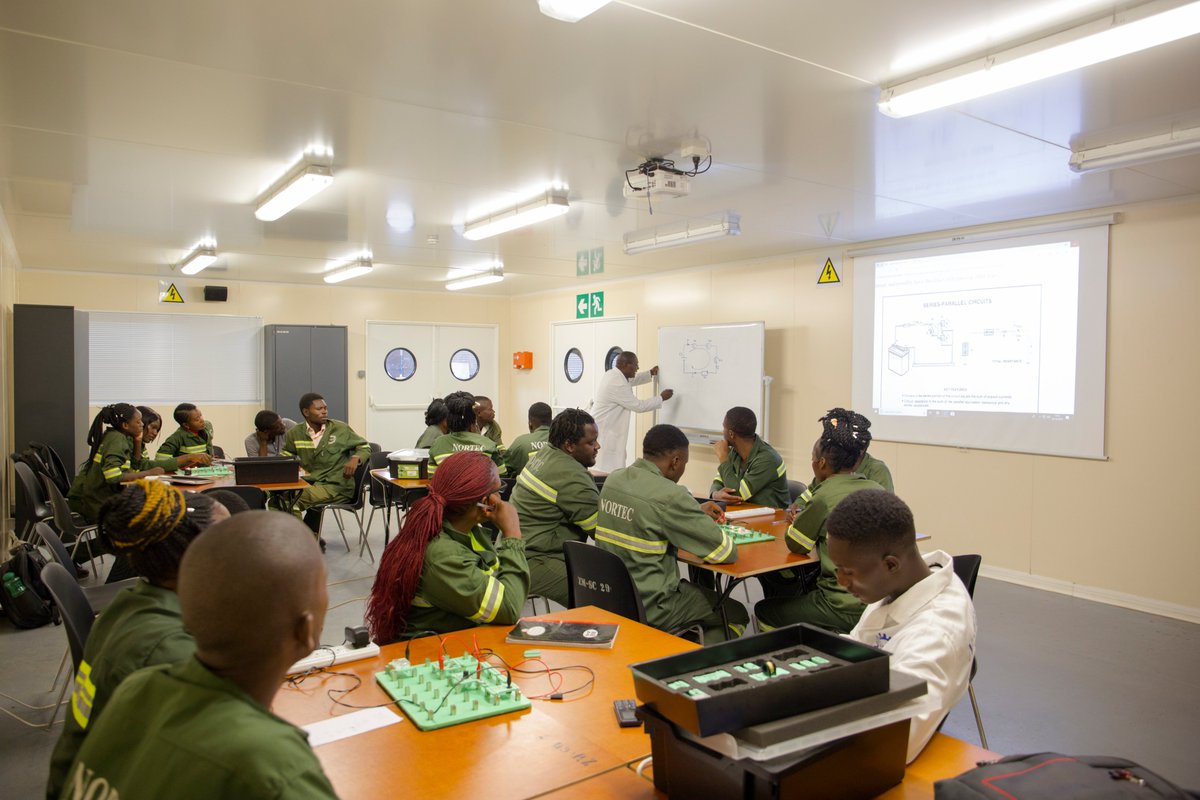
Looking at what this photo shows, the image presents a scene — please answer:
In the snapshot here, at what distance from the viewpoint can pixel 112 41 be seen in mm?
2811

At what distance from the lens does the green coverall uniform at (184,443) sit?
639 cm

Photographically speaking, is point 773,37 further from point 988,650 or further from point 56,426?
point 56,426

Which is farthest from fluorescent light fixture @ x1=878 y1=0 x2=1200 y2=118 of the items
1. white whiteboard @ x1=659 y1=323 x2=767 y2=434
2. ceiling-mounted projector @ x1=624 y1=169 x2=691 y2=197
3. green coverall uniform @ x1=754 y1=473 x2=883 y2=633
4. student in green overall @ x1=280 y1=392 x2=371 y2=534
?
student in green overall @ x1=280 y1=392 x2=371 y2=534

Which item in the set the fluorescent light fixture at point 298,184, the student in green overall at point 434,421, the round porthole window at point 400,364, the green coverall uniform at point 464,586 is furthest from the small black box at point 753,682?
the round porthole window at point 400,364

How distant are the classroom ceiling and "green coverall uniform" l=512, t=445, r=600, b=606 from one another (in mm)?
1706

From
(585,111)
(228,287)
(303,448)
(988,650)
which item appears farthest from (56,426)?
(988,650)

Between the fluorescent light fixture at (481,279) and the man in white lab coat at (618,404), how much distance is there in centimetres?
180

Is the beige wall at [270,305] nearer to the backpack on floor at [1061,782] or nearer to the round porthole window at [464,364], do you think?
the round porthole window at [464,364]

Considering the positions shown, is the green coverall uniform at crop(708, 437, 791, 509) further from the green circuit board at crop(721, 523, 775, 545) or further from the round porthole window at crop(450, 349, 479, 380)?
the round porthole window at crop(450, 349, 479, 380)

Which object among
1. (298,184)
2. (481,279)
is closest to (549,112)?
(298,184)

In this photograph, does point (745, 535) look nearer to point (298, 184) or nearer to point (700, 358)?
point (298, 184)

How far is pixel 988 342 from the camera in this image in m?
5.87

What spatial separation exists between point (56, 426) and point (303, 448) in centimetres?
257

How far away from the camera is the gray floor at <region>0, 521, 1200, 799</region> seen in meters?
3.19
